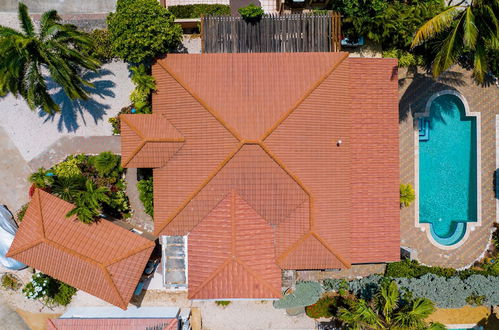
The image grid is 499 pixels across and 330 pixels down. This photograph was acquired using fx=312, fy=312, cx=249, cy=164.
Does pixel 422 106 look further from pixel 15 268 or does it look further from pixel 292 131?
pixel 15 268

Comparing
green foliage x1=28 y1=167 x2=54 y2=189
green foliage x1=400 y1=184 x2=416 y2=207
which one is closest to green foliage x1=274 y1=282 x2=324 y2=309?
green foliage x1=400 y1=184 x2=416 y2=207

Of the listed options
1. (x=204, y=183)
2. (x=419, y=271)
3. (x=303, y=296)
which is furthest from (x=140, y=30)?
(x=419, y=271)

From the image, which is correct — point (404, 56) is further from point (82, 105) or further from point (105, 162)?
point (82, 105)

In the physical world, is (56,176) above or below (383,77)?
below

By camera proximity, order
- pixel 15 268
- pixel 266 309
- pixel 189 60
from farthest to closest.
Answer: pixel 266 309, pixel 15 268, pixel 189 60

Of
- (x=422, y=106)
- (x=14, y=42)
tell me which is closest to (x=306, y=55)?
(x=422, y=106)

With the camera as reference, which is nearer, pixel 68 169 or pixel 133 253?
pixel 133 253

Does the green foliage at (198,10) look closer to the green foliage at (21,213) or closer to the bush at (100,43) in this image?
the bush at (100,43)

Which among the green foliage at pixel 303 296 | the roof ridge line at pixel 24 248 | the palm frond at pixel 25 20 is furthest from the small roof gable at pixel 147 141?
the green foliage at pixel 303 296
